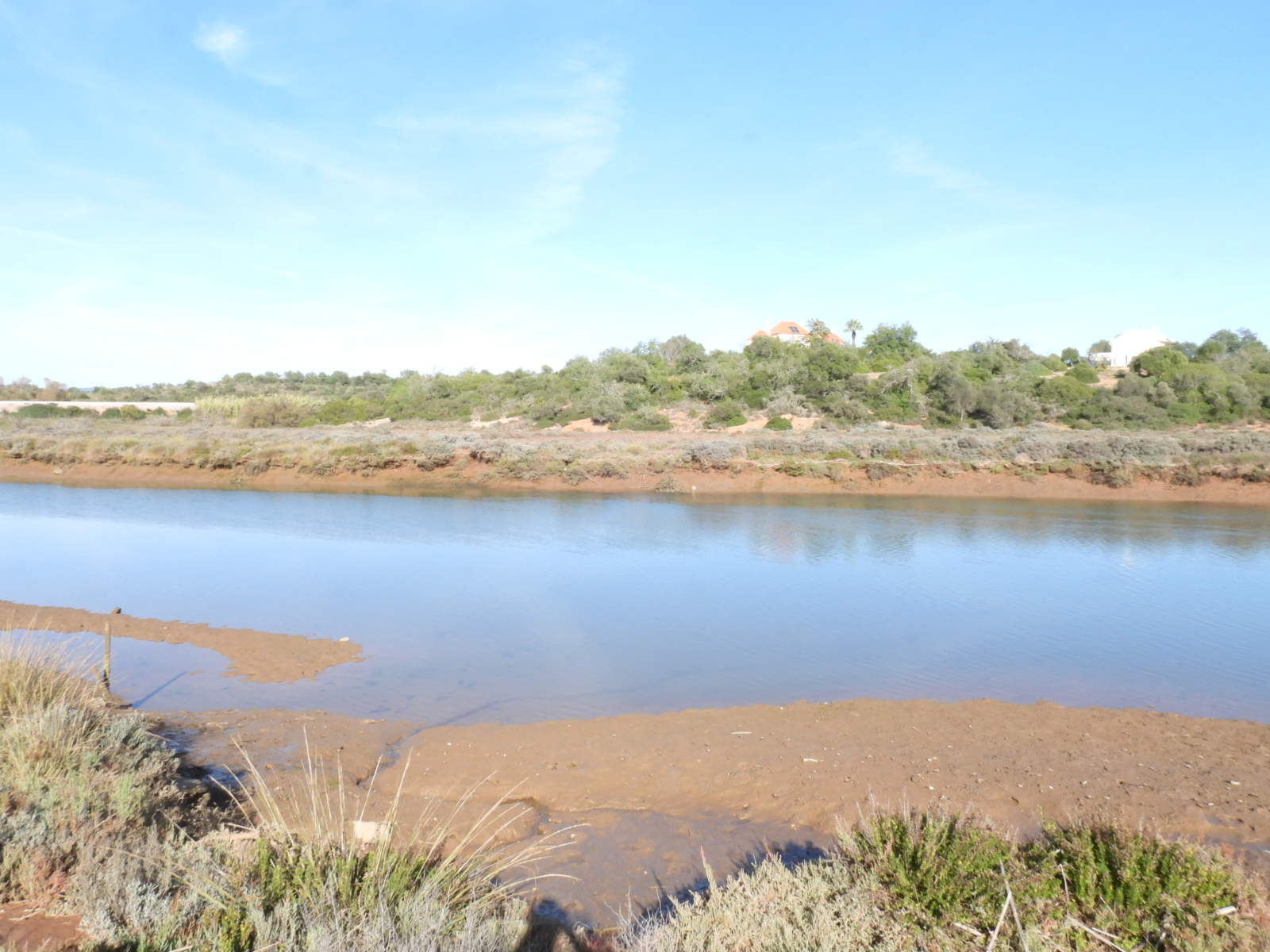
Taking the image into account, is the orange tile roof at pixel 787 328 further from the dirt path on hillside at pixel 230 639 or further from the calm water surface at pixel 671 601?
the dirt path on hillside at pixel 230 639

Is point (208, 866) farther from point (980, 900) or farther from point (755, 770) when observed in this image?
point (755, 770)

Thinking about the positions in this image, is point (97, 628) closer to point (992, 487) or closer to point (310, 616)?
point (310, 616)

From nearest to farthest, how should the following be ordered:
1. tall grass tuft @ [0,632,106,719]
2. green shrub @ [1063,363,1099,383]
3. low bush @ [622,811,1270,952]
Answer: low bush @ [622,811,1270,952] < tall grass tuft @ [0,632,106,719] < green shrub @ [1063,363,1099,383]

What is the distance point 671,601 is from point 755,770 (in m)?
5.52

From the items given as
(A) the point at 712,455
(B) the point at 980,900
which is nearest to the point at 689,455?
(A) the point at 712,455

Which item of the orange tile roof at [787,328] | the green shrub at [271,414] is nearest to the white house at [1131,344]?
the orange tile roof at [787,328]

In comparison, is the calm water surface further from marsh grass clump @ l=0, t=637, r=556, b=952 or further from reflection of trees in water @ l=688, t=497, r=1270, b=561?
marsh grass clump @ l=0, t=637, r=556, b=952

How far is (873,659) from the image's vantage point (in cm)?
868

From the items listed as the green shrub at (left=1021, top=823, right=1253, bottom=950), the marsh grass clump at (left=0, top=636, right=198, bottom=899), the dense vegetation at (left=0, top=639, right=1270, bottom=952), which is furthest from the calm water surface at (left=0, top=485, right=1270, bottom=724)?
the green shrub at (left=1021, top=823, right=1253, bottom=950)

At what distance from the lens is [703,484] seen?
25000mm

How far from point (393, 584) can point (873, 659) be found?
690 cm

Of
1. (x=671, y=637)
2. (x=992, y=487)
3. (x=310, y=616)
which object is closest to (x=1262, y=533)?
(x=992, y=487)

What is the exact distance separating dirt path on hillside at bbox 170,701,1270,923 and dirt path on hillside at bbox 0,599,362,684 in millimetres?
1328

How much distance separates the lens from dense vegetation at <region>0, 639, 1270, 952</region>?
10.0 feet
